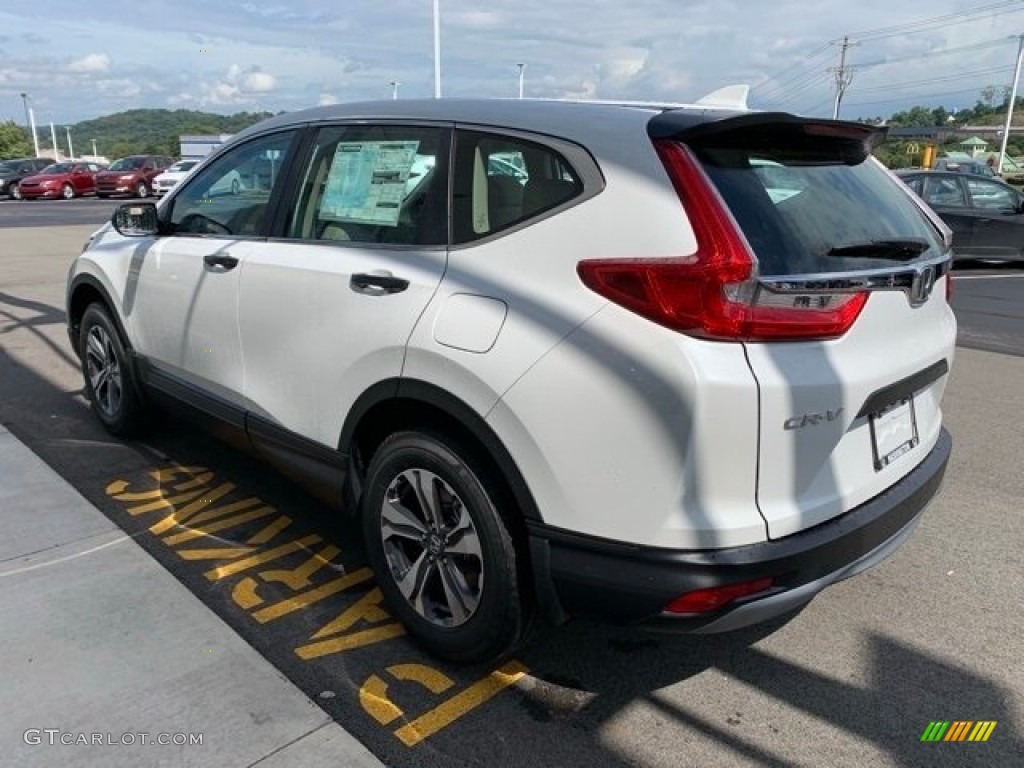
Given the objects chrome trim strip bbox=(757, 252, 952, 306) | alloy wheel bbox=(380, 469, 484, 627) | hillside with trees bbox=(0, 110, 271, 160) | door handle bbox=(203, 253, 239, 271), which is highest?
hillside with trees bbox=(0, 110, 271, 160)

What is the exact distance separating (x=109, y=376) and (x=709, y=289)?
3.81 meters

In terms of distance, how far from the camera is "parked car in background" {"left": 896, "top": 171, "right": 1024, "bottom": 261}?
1284 centimetres

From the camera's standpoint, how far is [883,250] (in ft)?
8.02

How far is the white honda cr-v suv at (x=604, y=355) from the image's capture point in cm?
207

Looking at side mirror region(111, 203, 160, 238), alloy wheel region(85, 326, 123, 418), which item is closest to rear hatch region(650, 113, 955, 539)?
side mirror region(111, 203, 160, 238)

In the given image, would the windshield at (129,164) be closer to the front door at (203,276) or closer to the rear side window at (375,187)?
the front door at (203,276)

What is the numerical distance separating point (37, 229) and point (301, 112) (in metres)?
18.6

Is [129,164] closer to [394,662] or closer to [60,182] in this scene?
[60,182]

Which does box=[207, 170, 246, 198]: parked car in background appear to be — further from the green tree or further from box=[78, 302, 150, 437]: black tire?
the green tree

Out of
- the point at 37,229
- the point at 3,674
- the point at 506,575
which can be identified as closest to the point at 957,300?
the point at 506,575

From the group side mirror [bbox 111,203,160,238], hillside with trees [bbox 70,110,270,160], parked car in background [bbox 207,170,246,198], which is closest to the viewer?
parked car in background [bbox 207,170,246,198]

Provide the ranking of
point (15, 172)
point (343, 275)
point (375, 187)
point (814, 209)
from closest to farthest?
point (814, 209) → point (343, 275) → point (375, 187) → point (15, 172)

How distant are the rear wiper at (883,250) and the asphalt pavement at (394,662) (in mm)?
1357

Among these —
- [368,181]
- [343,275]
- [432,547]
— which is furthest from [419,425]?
[368,181]
